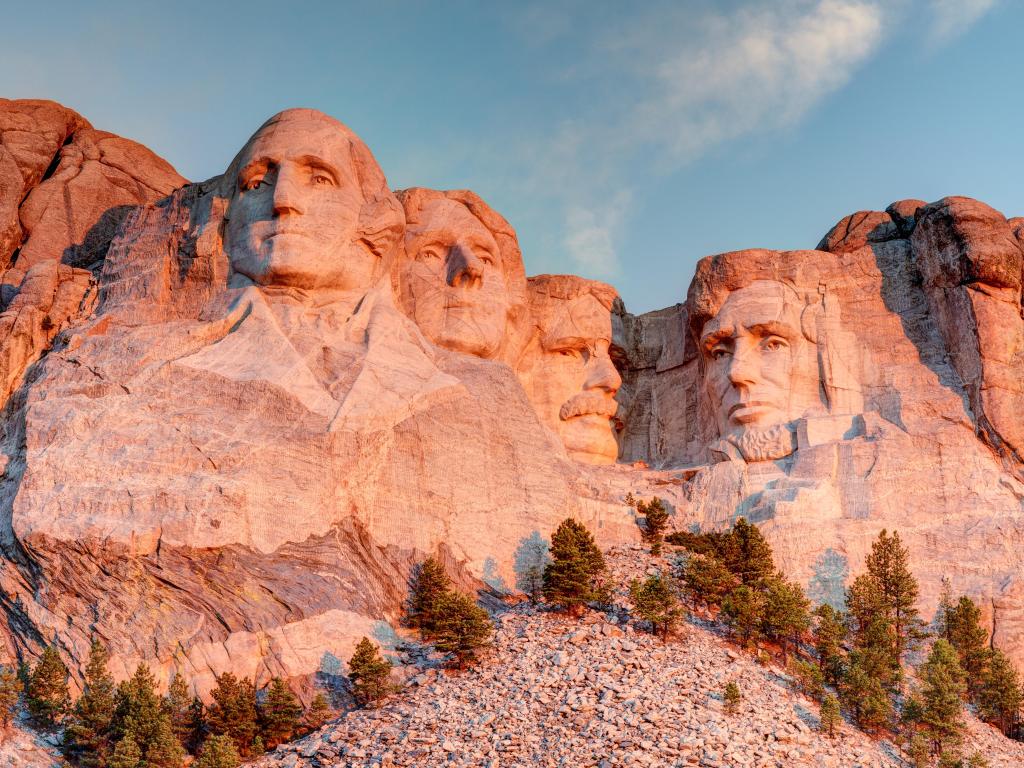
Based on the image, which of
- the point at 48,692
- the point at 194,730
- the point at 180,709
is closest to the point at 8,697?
the point at 48,692

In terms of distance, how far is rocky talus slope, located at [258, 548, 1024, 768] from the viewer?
2322cm

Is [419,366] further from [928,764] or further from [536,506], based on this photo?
[928,764]

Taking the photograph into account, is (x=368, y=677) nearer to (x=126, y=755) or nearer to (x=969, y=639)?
(x=126, y=755)

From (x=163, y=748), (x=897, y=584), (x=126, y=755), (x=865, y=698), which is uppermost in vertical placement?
(x=897, y=584)

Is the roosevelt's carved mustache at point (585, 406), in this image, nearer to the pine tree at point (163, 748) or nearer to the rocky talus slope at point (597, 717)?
the rocky talus slope at point (597, 717)

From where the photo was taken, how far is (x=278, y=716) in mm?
24547

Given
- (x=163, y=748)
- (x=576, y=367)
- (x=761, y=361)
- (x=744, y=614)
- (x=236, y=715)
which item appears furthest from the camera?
(x=576, y=367)

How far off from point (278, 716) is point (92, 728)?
2.79 metres

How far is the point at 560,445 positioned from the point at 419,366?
14.4 ft

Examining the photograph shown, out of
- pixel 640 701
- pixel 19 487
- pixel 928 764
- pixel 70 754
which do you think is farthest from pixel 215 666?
pixel 928 764

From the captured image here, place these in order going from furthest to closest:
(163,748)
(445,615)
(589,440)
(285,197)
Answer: (589,440) < (285,197) < (445,615) < (163,748)

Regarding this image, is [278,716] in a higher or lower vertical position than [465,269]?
lower

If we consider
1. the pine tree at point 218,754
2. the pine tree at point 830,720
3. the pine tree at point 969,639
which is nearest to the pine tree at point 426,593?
the pine tree at point 218,754

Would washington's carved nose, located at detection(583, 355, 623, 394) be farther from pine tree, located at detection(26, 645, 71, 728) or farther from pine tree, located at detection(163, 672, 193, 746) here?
pine tree, located at detection(26, 645, 71, 728)
